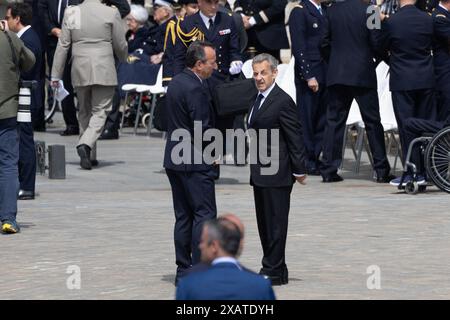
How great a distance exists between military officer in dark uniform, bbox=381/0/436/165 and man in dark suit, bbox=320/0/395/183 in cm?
34

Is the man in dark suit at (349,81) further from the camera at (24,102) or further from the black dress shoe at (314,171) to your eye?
the camera at (24,102)

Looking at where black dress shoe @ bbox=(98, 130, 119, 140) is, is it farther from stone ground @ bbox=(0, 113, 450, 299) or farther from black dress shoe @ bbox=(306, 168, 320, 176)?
black dress shoe @ bbox=(306, 168, 320, 176)

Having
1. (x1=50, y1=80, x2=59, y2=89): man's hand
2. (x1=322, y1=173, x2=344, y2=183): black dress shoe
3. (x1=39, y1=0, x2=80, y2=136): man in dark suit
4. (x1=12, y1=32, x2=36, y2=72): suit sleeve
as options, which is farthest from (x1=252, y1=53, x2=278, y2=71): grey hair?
(x1=39, y1=0, x2=80, y2=136): man in dark suit

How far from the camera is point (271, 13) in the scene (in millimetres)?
20609

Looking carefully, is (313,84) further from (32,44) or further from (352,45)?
(32,44)

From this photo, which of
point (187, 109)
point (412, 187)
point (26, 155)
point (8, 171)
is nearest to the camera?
point (187, 109)

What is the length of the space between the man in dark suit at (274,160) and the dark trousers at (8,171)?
3136 mm

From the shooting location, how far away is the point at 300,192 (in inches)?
626

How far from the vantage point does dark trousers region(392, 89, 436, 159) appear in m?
16.1

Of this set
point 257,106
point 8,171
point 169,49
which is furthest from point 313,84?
point 257,106

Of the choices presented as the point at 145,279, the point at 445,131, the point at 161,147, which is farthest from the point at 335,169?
the point at 145,279

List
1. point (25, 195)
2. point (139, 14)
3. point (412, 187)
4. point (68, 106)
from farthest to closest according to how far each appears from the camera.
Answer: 1. point (139, 14)
2. point (68, 106)
3. point (412, 187)
4. point (25, 195)

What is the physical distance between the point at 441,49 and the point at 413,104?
0.65m

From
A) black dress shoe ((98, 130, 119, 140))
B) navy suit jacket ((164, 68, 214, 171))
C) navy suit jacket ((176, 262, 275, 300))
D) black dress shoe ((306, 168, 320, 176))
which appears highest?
navy suit jacket ((176, 262, 275, 300))
